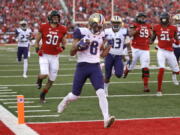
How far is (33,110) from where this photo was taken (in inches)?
362

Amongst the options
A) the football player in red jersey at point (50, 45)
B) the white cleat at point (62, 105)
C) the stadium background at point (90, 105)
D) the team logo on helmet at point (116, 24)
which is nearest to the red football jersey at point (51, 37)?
the football player in red jersey at point (50, 45)

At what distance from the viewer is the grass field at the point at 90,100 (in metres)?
8.73

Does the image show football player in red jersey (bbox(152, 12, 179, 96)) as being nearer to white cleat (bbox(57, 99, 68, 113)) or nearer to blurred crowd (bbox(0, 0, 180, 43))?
Answer: white cleat (bbox(57, 99, 68, 113))

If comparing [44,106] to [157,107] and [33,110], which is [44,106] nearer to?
[33,110]

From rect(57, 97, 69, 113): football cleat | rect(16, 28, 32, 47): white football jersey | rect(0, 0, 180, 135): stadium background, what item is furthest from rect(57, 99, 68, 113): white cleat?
rect(16, 28, 32, 47): white football jersey

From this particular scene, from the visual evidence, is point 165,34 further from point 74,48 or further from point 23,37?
point 23,37

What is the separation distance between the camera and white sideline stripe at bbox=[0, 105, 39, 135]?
7.18m

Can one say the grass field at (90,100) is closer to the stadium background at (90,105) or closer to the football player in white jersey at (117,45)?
the stadium background at (90,105)

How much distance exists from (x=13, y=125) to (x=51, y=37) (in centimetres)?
275

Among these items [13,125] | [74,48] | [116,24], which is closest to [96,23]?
[74,48]

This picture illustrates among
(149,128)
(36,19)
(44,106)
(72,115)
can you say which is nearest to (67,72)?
(44,106)

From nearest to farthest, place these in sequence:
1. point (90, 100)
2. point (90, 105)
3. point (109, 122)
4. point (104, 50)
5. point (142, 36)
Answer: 1. point (109, 122)
2. point (104, 50)
3. point (90, 105)
4. point (90, 100)
5. point (142, 36)

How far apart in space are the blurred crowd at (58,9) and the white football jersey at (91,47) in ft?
77.7

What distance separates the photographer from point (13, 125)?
768 centimetres
